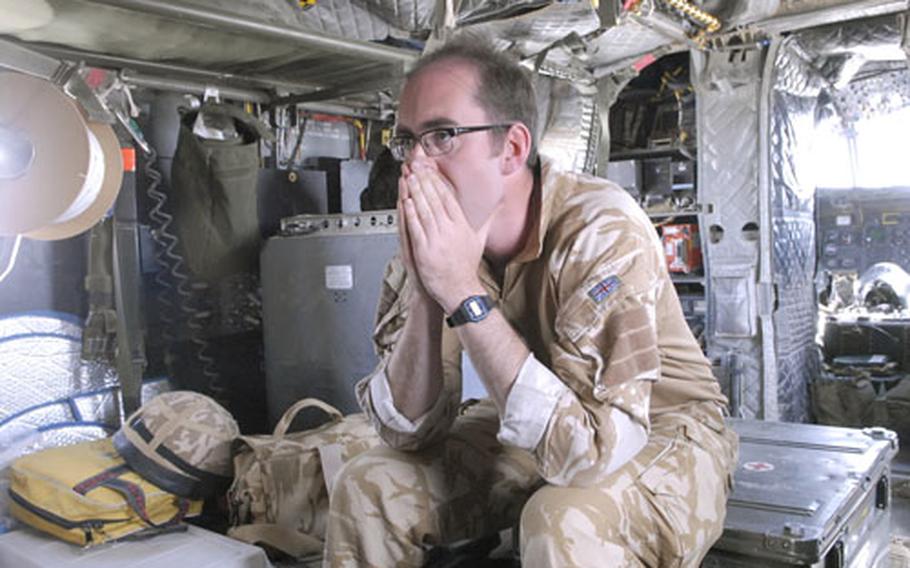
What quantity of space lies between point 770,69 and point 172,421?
3.46 m

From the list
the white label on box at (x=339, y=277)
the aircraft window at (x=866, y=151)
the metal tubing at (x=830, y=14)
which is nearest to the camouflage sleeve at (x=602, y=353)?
the white label on box at (x=339, y=277)

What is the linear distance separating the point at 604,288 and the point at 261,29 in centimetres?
128

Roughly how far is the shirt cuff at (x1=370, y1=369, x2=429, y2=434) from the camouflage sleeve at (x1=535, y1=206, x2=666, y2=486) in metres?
0.33

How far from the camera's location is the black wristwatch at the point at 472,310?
51.4 inches

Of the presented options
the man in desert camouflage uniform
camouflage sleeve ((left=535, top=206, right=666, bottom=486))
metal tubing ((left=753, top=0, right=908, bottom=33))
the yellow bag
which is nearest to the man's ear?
the man in desert camouflage uniform

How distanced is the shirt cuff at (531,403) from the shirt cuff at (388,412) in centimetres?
29

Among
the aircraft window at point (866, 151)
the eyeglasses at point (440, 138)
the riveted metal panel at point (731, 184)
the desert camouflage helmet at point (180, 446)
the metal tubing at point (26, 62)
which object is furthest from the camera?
the aircraft window at point (866, 151)

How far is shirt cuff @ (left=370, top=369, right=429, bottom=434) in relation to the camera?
5.00ft

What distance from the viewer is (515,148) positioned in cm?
153

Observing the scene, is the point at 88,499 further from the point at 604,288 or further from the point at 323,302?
the point at 604,288

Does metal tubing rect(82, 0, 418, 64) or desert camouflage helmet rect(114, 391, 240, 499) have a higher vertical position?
metal tubing rect(82, 0, 418, 64)

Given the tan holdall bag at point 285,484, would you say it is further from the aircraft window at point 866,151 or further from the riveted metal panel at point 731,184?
the aircraft window at point 866,151

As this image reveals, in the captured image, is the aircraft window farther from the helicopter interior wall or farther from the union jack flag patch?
the union jack flag patch

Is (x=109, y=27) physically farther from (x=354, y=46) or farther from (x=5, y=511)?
(x=5, y=511)
